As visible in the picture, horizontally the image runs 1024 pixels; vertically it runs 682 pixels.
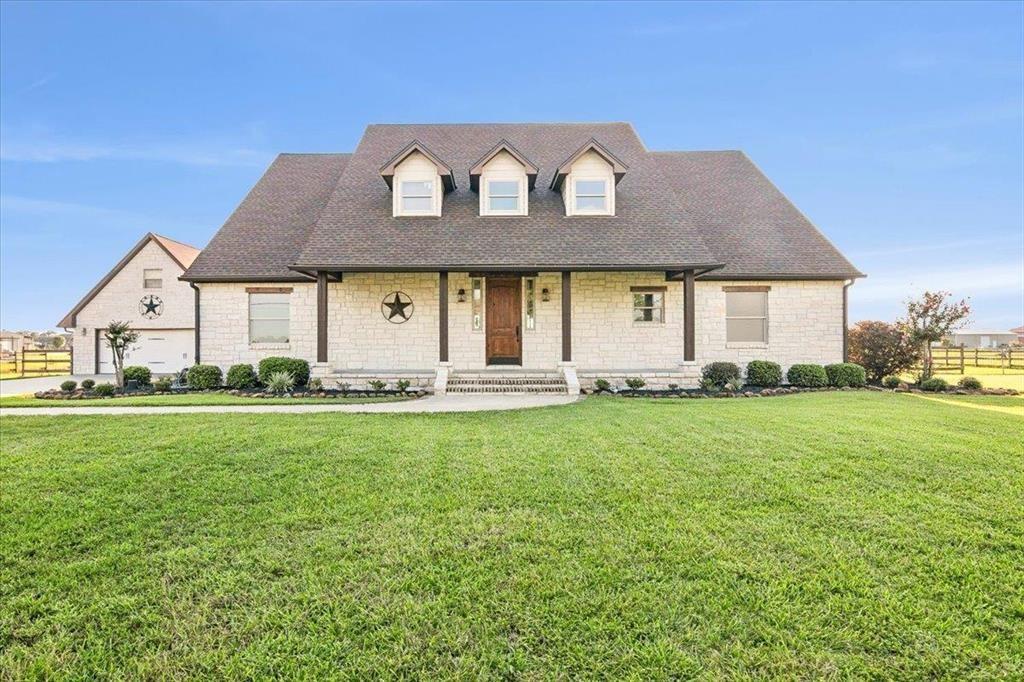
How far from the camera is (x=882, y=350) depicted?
50.2 ft

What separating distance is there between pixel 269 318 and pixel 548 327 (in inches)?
365

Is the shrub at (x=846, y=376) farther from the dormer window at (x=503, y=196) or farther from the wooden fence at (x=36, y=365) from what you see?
the wooden fence at (x=36, y=365)

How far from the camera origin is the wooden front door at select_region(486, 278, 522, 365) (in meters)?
14.7

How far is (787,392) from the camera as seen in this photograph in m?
13.0

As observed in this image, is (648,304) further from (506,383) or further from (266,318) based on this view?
(266,318)

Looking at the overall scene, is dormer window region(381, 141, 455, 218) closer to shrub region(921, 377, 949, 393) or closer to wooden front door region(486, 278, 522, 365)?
wooden front door region(486, 278, 522, 365)

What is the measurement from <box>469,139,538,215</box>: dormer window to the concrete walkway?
6659mm

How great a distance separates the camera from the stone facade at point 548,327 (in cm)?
1462

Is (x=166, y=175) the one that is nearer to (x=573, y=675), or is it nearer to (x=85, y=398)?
(x=85, y=398)

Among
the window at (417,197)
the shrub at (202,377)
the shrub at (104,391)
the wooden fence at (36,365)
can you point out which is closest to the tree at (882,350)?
the window at (417,197)

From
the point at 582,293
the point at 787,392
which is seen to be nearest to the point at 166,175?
the point at 582,293

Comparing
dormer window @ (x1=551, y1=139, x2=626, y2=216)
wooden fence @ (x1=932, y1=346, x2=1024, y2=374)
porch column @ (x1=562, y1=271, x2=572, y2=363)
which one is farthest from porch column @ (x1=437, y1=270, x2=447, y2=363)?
wooden fence @ (x1=932, y1=346, x2=1024, y2=374)

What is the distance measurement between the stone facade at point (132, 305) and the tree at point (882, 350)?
2678 cm

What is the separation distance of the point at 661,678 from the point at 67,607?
3530 millimetres
